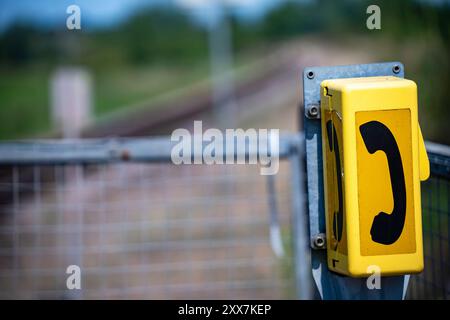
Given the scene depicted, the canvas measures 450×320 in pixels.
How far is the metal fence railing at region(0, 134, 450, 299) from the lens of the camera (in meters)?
3.65

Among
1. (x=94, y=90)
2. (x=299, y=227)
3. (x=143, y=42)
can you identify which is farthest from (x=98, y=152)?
(x=143, y=42)

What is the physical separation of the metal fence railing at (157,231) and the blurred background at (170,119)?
0.04m

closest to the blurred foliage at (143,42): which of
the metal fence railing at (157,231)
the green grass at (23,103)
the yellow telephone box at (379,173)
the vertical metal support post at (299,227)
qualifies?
the green grass at (23,103)

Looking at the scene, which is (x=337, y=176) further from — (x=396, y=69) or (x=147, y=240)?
(x=147, y=240)

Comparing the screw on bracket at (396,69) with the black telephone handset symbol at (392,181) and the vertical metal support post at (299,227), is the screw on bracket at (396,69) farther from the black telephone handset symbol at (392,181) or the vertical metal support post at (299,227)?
the vertical metal support post at (299,227)

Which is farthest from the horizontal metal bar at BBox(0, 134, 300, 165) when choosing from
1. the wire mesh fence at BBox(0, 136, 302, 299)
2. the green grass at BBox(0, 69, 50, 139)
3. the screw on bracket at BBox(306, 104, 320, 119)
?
the green grass at BBox(0, 69, 50, 139)

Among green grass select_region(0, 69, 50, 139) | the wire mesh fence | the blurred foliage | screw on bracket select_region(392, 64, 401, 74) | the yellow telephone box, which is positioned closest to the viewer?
the yellow telephone box

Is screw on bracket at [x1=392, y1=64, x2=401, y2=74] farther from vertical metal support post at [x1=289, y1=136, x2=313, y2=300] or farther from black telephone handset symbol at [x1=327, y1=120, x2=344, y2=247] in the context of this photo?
vertical metal support post at [x1=289, y1=136, x2=313, y2=300]

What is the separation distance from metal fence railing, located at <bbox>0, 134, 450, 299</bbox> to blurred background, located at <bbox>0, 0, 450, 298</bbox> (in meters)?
0.04

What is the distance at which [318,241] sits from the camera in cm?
234

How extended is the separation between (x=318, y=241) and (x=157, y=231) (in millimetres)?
5927

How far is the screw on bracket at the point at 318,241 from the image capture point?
234 centimetres

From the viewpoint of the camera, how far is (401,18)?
5926 mm

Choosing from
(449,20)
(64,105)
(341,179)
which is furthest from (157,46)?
(341,179)
